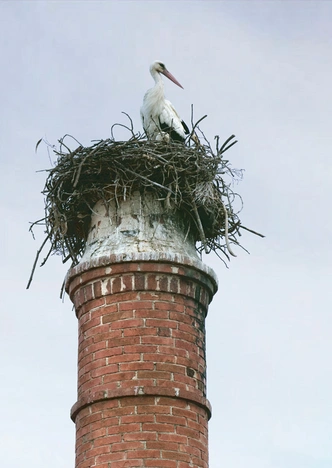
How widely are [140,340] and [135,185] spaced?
4.67 feet

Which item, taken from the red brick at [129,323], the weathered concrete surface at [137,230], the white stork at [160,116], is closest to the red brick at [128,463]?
the red brick at [129,323]

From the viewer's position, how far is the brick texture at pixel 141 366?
688 cm

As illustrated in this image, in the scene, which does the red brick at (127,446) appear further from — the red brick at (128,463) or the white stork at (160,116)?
the white stork at (160,116)

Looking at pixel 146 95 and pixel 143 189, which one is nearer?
pixel 143 189

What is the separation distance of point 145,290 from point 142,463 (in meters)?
1.36

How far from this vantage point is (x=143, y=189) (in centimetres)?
796

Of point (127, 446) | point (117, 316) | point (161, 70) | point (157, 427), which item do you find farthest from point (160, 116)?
point (127, 446)

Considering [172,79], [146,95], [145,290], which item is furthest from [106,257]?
[172,79]

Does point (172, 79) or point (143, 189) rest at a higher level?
point (172, 79)

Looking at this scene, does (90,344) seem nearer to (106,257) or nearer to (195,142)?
(106,257)

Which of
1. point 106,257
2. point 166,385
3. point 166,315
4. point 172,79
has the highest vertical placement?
point 172,79

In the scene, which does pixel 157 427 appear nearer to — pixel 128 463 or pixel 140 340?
pixel 128 463

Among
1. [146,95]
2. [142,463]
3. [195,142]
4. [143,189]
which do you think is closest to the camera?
[142,463]

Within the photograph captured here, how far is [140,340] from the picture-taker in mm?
7180
